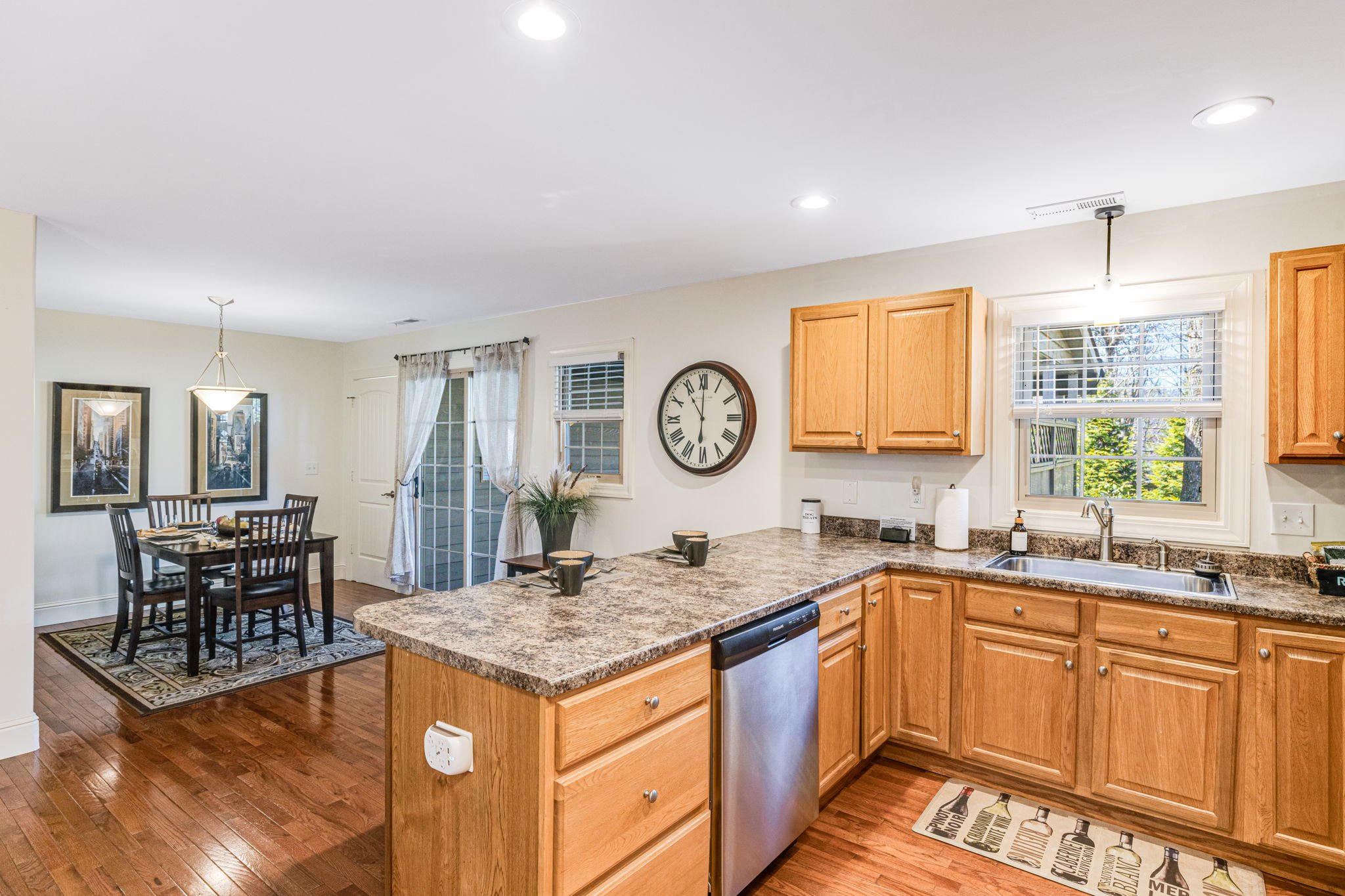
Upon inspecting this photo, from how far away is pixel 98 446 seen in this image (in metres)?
5.46

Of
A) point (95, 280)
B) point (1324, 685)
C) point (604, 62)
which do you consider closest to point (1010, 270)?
point (1324, 685)

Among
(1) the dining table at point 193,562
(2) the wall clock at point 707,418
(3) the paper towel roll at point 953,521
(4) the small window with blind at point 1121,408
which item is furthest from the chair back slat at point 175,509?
(4) the small window with blind at point 1121,408

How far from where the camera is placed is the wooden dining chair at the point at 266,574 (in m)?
4.16

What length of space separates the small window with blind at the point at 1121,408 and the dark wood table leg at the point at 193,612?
15.1ft

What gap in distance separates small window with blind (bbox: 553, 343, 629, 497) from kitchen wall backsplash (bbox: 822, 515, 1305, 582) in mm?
1773

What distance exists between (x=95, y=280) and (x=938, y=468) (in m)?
5.16

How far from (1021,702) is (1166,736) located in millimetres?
460

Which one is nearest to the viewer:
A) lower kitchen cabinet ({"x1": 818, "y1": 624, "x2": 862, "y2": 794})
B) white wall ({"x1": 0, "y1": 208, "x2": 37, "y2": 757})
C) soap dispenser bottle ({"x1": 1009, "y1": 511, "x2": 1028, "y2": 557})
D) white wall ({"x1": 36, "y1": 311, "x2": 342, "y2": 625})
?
lower kitchen cabinet ({"x1": 818, "y1": 624, "x2": 862, "y2": 794})

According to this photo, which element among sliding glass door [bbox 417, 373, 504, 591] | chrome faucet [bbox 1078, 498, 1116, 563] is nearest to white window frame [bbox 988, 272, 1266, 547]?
chrome faucet [bbox 1078, 498, 1116, 563]

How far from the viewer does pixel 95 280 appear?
14.0 ft

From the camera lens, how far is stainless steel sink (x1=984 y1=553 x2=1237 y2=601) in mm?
2600

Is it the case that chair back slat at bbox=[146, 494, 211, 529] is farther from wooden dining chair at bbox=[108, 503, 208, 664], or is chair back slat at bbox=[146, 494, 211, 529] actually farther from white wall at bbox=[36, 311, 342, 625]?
wooden dining chair at bbox=[108, 503, 208, 664]

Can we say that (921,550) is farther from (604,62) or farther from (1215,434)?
(604,62)

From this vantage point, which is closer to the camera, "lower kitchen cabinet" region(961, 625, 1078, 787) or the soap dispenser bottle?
"lower kitchen cabinet" region(961, 625, 1078, 787)
